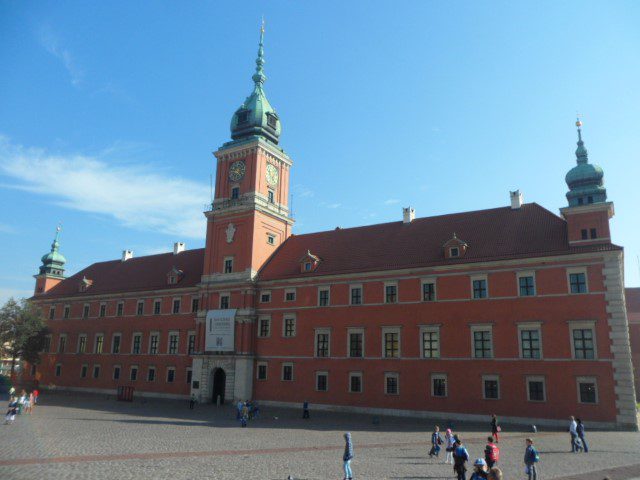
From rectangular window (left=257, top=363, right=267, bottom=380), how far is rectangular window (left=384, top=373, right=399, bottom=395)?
1152 centimetres

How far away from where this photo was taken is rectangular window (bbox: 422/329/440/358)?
35531 mm

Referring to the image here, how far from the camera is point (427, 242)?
3997 centimetres

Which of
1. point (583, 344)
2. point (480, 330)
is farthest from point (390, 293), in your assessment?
point (583, 344)

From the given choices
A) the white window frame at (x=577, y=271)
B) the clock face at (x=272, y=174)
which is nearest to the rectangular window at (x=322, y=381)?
the white window frame at (x=577, y=271)

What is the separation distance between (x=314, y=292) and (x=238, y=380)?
33.1 ft

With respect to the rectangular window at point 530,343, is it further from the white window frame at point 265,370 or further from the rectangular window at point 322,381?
the white window frame at point 265,370

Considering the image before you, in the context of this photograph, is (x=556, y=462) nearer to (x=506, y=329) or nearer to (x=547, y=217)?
(x=506, y=329)

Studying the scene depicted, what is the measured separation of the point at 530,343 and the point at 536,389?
2.79m

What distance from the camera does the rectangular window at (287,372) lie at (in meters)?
42.0

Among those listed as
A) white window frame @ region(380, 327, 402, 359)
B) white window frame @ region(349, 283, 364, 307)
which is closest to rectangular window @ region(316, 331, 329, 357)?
white window frame @ region(349, 283, 364, 307)

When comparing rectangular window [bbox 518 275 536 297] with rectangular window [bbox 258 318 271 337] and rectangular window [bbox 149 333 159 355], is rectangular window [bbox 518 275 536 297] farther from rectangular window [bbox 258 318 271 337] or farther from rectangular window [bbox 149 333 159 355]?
rectangular window [bbox 149 333 159 355]

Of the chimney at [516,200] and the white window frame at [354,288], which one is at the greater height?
the chimney at [516,200]

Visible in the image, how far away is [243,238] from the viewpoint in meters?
48.0

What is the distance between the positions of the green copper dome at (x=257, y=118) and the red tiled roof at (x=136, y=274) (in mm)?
14942
